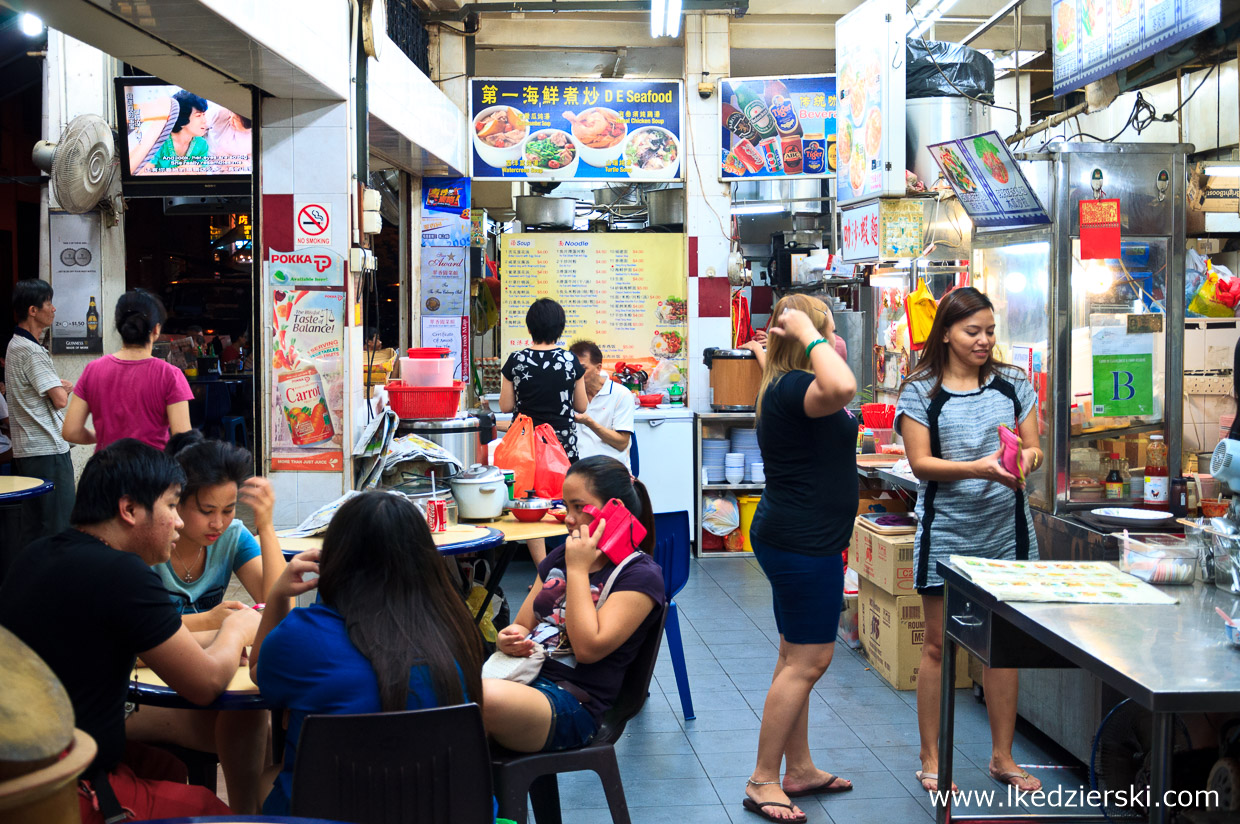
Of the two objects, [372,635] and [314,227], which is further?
[314,227]

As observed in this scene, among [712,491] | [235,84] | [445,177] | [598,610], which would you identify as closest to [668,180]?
[445,177]

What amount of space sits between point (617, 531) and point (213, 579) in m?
1.30

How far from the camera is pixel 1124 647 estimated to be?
2.38 m

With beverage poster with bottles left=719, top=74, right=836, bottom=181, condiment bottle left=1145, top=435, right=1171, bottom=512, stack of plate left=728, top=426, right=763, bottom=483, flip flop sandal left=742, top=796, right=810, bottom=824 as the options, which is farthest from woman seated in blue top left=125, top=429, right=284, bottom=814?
beverage poster with bottles left=719, top=74, right=836, bottom=181

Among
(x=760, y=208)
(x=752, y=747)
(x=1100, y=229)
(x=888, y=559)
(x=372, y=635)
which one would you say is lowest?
(x=752, y=747)

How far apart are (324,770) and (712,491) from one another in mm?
6206

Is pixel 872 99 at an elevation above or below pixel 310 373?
above

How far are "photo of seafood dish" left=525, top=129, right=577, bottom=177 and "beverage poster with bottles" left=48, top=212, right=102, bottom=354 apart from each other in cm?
328

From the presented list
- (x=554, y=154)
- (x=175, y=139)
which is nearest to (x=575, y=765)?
(x=175, y=139)

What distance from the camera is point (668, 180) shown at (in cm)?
848

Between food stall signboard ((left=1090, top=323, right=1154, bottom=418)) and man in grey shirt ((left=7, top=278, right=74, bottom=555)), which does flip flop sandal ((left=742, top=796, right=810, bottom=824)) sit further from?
man in grey shirt ((left=7, top=278, right=74, bottom=555))

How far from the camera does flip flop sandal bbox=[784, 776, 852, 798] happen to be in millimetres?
3695

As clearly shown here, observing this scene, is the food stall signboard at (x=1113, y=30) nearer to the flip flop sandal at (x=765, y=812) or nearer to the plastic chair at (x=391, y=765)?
the flip flop sandal at (x=765, y=812)

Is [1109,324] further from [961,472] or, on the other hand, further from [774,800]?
[774,800]
